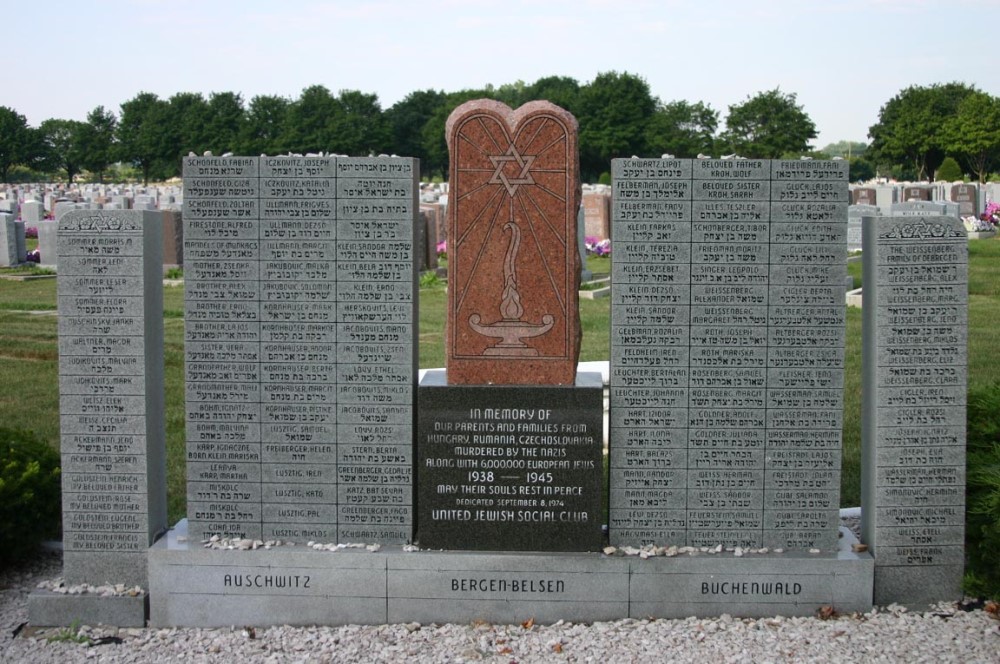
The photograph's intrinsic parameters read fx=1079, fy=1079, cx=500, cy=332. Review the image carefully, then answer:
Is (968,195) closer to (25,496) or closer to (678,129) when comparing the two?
(25,496)

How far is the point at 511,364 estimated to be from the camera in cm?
621

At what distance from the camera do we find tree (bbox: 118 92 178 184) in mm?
96000

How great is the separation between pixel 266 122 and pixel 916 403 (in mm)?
101963

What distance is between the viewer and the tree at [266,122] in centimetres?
10025

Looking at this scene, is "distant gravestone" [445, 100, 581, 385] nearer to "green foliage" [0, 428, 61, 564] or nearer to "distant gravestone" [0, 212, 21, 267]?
"green foliage" [0, 428, 61, 564]

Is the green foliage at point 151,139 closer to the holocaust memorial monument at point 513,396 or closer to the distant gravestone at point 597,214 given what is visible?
the distant gravestone at point 597,214

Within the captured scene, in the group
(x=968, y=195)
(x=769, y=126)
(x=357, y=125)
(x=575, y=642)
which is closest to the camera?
(x=575, y=642)

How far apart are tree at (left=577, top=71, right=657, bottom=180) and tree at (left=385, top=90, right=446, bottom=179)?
18740mm

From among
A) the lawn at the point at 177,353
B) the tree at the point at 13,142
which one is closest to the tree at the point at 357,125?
the tree at the point at 13,142

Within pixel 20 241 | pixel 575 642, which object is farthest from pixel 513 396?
pixel 20 241

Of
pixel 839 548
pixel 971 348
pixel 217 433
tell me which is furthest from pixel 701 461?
pixel 971 348

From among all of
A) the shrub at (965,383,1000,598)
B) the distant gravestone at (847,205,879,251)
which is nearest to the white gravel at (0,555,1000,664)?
the shrub at (965,383,1000,598)

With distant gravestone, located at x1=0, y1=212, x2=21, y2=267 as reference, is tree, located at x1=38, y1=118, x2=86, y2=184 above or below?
above

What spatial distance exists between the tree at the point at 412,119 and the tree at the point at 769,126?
50851 mm
